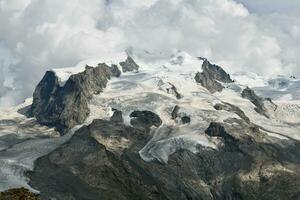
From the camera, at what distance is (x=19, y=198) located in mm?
122188

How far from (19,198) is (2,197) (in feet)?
14.8

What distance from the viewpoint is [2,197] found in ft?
410
